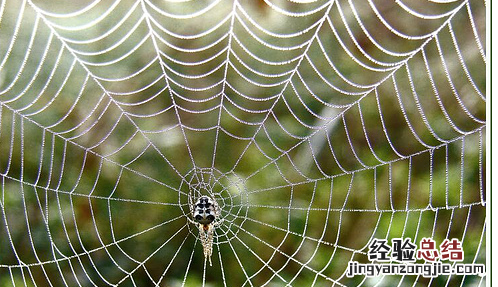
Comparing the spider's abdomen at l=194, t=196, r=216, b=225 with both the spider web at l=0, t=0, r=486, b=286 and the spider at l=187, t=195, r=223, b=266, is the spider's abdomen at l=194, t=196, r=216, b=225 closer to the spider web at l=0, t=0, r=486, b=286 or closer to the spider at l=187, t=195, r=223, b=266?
the spider at l=187, t=195, r=223, b=266

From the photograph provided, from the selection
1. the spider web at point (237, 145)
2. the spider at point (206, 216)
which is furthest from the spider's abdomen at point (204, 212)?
the spider web at point (237, 145)

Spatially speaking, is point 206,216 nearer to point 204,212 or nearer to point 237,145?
point 204,212

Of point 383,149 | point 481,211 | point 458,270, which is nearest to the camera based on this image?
point 458,270

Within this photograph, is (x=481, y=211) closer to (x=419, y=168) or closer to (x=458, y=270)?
(x=419, y=168)

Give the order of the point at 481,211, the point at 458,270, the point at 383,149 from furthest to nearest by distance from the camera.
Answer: the point at 383,149
the point at 481,211
the point at 458,270

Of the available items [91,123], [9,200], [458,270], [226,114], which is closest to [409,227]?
[458,270]

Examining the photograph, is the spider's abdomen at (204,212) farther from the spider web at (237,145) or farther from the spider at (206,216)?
the spider web at (237,145)

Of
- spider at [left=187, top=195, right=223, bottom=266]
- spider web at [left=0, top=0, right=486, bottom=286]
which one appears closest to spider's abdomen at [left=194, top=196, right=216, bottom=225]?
spider at [left=187, top=195, right=223, bottom=266]
